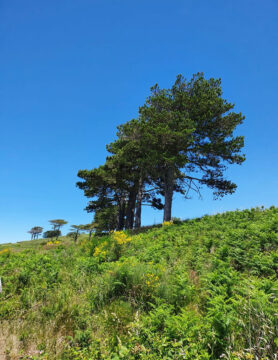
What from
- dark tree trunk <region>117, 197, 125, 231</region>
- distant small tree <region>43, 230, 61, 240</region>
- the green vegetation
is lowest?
distant small tree <region>43, 230, 61, 240</region>

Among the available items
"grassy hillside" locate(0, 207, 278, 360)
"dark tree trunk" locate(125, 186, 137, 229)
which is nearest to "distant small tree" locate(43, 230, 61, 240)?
"dark tree trunk" locate(125, 186, 137, 229)

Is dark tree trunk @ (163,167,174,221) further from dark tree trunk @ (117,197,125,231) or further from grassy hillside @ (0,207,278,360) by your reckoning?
dark tree trunk @ (117,197,125,231)

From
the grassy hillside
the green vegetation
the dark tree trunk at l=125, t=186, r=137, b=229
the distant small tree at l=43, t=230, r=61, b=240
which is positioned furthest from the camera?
the distant small tree at l=43, t=230, r=61, b=240

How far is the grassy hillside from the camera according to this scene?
8.21 ft

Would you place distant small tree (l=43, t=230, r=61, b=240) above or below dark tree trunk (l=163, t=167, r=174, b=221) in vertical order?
below

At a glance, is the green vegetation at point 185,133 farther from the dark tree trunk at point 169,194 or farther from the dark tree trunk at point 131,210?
the dark tree trunk at point 131,210

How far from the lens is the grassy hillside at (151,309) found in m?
2.50

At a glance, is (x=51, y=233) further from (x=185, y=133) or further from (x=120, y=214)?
(x=185, y=133)

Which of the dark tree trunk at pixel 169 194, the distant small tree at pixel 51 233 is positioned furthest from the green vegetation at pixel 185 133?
the distant small tree at pixel 51 233

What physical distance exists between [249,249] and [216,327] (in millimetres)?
3745

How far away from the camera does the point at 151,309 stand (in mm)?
3838

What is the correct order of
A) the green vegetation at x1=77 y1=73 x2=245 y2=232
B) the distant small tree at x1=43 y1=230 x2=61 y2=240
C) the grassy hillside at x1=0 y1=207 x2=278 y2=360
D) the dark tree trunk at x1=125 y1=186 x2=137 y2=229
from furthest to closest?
the distant small tree at x1=43 y1=230 x2=61 y2=240 → the dark tree trunk at x1=125 y1=186 x2=137 y2=229 → the green vegetation at x1=77 y1=73 x2=245 y2=232 → the grassy hillside at x1=0 y1=207 x2=278 y2=360

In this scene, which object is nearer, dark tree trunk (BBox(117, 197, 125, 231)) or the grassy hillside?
the grassy hillside

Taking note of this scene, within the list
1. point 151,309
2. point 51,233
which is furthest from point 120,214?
point 51,233
